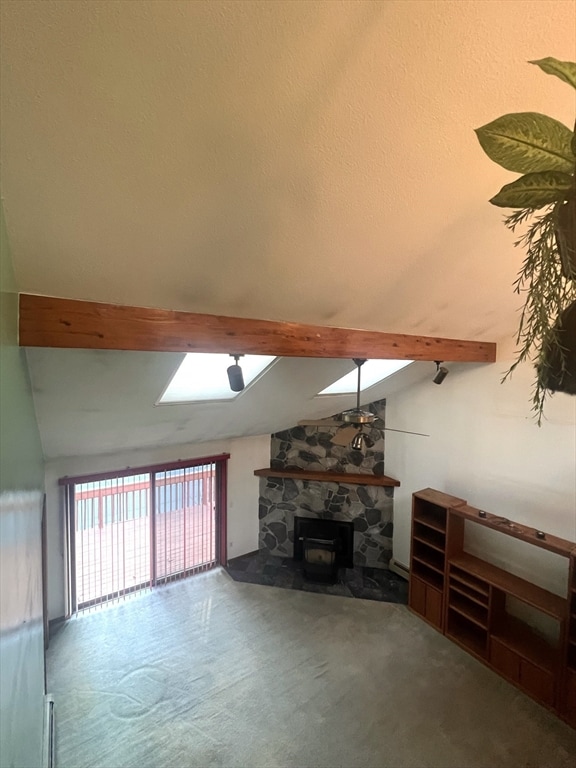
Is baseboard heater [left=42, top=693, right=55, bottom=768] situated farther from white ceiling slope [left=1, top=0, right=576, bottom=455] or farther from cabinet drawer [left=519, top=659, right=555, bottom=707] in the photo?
cabinet drawer [left=519, top=659, right=555, bottom=707]

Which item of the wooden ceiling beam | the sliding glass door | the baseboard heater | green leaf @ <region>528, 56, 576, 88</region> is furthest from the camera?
Result: the sliding glass door

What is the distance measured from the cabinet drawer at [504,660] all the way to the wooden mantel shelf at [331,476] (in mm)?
2118

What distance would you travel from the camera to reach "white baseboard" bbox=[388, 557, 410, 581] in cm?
538

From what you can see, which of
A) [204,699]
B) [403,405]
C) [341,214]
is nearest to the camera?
[341,214]

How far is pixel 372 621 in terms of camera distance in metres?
4.48

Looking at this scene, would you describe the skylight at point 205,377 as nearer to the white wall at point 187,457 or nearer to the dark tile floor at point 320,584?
Result: the white wall at point 187,457

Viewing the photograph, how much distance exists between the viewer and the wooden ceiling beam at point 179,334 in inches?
67.9

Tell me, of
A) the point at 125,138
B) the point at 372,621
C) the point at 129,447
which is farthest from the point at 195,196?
the point at 372,621

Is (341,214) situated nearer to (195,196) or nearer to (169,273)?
(195,196)

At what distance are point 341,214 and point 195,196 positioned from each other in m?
0.62

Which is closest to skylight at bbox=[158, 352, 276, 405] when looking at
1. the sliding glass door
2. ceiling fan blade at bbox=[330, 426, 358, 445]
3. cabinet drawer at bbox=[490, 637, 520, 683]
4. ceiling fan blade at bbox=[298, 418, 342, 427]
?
ceiling fan blade at bbox=[330, 426, 358, 445]

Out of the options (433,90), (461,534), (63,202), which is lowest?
(461,534)

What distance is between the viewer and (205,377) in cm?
365

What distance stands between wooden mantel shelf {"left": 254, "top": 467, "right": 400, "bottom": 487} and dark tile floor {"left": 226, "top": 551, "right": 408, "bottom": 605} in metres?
1.33
